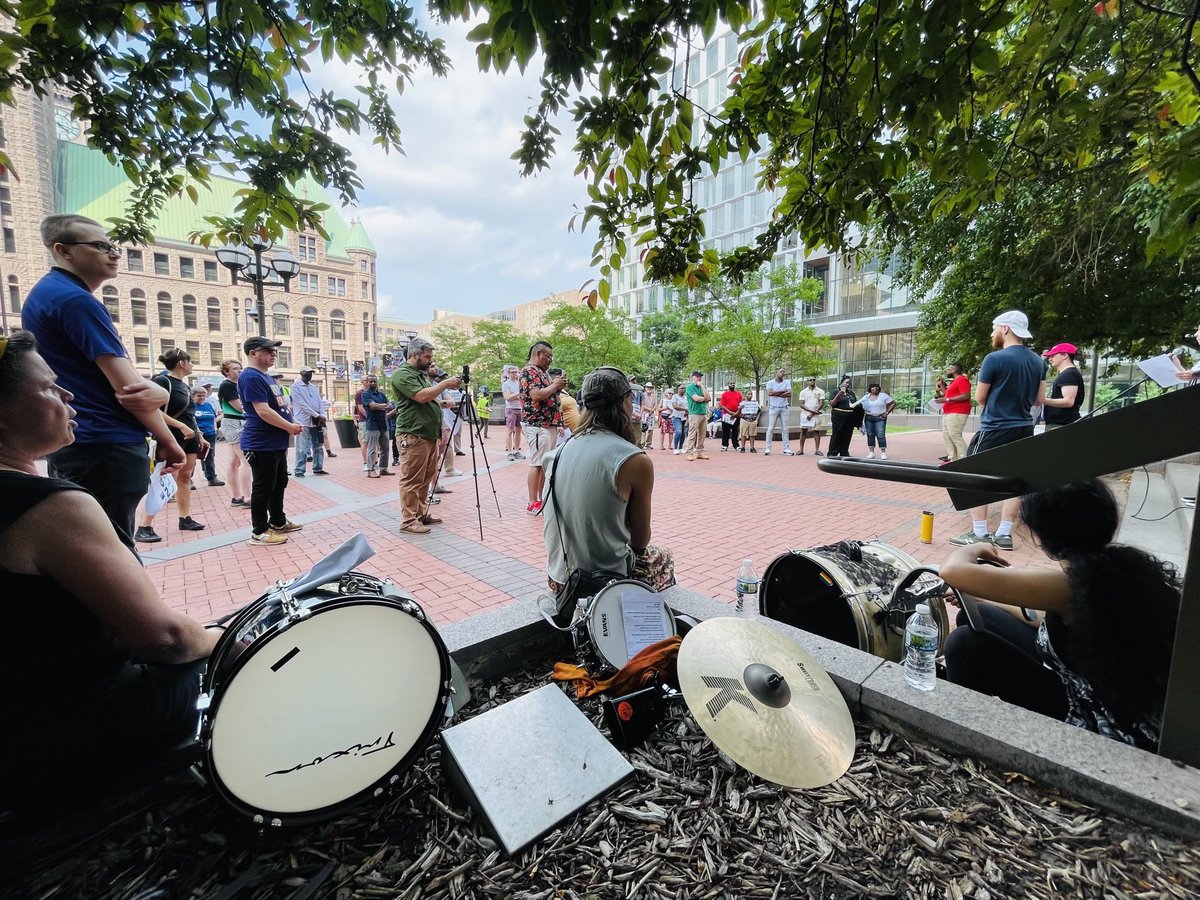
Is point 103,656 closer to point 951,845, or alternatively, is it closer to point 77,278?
point 77,278

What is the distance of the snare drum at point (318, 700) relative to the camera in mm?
1287

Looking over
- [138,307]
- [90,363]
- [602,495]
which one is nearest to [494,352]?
[138,307]

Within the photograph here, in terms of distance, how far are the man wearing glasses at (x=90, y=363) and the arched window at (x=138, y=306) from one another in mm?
66603

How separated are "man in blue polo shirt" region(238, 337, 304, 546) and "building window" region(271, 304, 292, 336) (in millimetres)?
65234

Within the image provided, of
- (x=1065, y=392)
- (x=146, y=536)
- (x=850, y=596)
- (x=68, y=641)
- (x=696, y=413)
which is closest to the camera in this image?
(x=68, y=641)

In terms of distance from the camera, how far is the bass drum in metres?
2.34

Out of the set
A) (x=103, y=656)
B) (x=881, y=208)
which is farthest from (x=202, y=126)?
(x=881, y=208)

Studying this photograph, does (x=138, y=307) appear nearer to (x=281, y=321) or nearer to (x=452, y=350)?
(x=281, y=321)

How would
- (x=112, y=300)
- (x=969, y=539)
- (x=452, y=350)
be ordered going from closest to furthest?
(x=969, y=539) < (x=452, y=350) < (x=112, y=300)

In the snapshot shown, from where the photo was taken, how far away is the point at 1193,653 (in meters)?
1.42

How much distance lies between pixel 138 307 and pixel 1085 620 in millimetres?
71453

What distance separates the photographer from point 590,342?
34.8m

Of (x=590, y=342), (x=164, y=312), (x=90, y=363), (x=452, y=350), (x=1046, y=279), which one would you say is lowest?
(x=90, y=363)

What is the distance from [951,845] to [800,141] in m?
2.84
